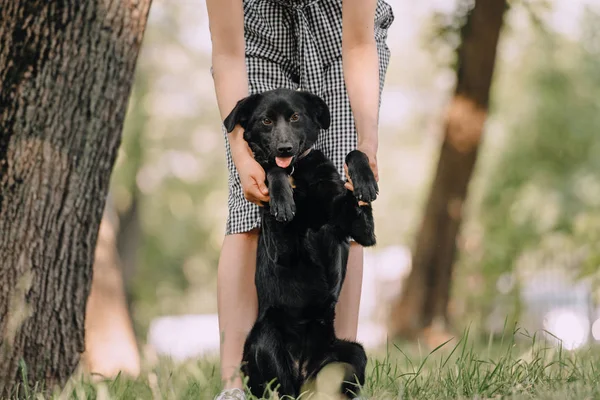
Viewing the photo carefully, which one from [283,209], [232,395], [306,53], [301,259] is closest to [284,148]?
[283,209]

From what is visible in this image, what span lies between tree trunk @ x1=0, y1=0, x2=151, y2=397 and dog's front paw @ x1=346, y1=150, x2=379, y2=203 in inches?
64.8

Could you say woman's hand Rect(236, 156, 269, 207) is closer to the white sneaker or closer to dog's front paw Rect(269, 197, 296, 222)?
dog's front paw Rect(269, 197, 296, 222)

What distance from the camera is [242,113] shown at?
11.7 feet

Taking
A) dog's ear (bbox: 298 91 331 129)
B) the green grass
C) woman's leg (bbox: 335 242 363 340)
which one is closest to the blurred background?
the green grass

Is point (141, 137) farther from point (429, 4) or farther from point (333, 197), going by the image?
point (333, 197)

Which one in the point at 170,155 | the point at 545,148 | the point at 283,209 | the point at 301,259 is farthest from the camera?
the point at 170,155

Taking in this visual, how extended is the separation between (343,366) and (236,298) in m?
0.66

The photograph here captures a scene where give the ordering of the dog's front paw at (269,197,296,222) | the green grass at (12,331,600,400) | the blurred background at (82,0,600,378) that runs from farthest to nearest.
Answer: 1. the blurred background at (82,0,600,378)
2. the dog's front paw at (269,197,296,222)
3. the green grass at (12,331,600,400)

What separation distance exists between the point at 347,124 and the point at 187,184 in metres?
22.0

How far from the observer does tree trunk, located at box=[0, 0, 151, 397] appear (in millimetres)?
4039

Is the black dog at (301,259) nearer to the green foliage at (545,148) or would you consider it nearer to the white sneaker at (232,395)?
the white sneaker at (232,395)

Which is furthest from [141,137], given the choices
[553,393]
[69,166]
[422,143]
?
[553,393]

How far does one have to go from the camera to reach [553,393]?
2906 mm

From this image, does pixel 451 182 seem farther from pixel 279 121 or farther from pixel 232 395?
pixel 232 395
